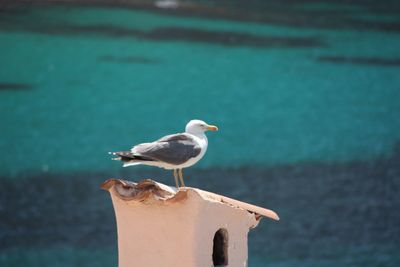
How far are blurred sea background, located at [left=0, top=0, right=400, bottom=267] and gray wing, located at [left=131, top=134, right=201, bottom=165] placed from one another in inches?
464

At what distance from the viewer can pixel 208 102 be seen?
75.5 feet

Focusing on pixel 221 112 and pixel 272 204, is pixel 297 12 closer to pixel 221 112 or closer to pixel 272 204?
pixel 221 112

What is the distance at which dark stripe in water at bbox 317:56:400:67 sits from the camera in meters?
23.6

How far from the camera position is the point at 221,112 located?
74.9 ft

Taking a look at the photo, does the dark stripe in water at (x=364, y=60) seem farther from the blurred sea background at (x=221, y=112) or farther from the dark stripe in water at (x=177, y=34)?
the dark stripe in water at (x=177, y=34)

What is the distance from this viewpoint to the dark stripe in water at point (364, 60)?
2364 cm

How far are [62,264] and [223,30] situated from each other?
337 inches

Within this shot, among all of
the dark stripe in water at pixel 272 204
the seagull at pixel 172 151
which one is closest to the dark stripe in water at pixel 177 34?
the dark stripe in water at pixel 272 204

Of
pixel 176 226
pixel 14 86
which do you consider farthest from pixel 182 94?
pixel 176 226

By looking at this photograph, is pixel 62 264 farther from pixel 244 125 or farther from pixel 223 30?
pixel 223 30

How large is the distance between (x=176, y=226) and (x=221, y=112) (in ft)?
55.0

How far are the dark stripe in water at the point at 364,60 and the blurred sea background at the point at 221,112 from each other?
0.10ft

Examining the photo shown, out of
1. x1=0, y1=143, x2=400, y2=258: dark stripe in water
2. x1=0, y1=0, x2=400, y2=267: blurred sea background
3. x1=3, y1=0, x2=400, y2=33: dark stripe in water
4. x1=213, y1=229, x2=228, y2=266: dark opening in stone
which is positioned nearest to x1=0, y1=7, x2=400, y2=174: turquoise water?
x1=0, y1=0, x2=400, y2=267: blurred sea background

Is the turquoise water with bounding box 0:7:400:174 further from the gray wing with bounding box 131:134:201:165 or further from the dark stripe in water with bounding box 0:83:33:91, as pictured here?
the gray wing with bounding box 131:134:201:165
